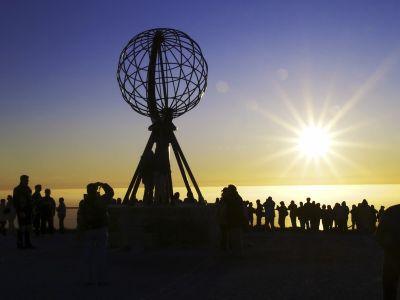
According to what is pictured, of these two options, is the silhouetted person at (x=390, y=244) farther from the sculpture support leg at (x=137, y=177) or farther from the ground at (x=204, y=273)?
the sculpture support leg at (x=137, y=177)

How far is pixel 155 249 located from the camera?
14352 mm

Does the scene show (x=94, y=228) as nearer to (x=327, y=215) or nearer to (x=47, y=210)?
(x=47, y=210)

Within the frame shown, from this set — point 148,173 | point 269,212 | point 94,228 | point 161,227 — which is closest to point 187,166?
point 148,173

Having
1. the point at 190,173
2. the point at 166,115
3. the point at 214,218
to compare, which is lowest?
the point at 214,218

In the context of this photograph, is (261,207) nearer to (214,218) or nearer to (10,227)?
(214,218)

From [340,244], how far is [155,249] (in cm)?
579

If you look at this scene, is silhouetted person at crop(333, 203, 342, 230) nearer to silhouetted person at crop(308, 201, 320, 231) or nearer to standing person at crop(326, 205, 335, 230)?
standing person at crop(326, 205, 335, 230)

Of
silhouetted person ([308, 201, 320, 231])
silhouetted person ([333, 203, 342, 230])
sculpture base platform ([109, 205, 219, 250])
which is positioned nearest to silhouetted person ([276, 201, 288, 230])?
silhouetted person ([308, 201, 320, 231])

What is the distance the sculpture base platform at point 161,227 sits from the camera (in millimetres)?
14453

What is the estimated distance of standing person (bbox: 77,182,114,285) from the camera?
863 centimetres

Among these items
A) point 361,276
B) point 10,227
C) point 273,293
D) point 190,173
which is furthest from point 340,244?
point 10,227

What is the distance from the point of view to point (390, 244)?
5.82 metres

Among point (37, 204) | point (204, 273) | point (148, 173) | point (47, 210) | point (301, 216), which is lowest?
point (204, 273)

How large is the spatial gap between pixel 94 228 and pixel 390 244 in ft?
16.2
